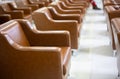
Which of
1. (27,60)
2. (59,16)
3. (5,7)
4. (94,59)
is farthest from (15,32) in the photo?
(5,7)

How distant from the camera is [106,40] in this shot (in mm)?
4543

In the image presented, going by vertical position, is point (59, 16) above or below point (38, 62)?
below

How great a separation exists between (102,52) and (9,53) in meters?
2.09

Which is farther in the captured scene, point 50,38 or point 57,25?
point 57,25

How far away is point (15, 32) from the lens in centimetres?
238

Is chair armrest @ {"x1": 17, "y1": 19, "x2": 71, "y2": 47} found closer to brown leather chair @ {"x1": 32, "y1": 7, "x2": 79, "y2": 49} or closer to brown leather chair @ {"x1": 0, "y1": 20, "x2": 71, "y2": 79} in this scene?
brown leather chair @ {"x1": 0, "y1": 20, "x2": 71, "y2": 79}

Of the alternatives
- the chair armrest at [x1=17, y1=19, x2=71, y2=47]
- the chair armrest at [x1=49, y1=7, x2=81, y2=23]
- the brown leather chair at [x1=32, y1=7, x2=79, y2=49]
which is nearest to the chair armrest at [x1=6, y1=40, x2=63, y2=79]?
the chair armrest at [x1=17, y1=19, x2=71, y2=47]

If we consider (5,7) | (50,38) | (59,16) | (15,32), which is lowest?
(5,7)

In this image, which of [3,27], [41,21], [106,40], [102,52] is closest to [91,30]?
[106,40]

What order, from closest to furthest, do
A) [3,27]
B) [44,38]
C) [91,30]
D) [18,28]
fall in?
[3,27] < [18,28] < [44,38] < [91,30]

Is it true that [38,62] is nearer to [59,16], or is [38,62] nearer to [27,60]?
[27,60]

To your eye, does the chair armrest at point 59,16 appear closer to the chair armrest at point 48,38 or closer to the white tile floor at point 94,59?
the white tile floor at point 94,59

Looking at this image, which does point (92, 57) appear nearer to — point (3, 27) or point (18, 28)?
point (18, 28)

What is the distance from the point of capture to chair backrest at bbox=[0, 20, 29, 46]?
2195 mm
